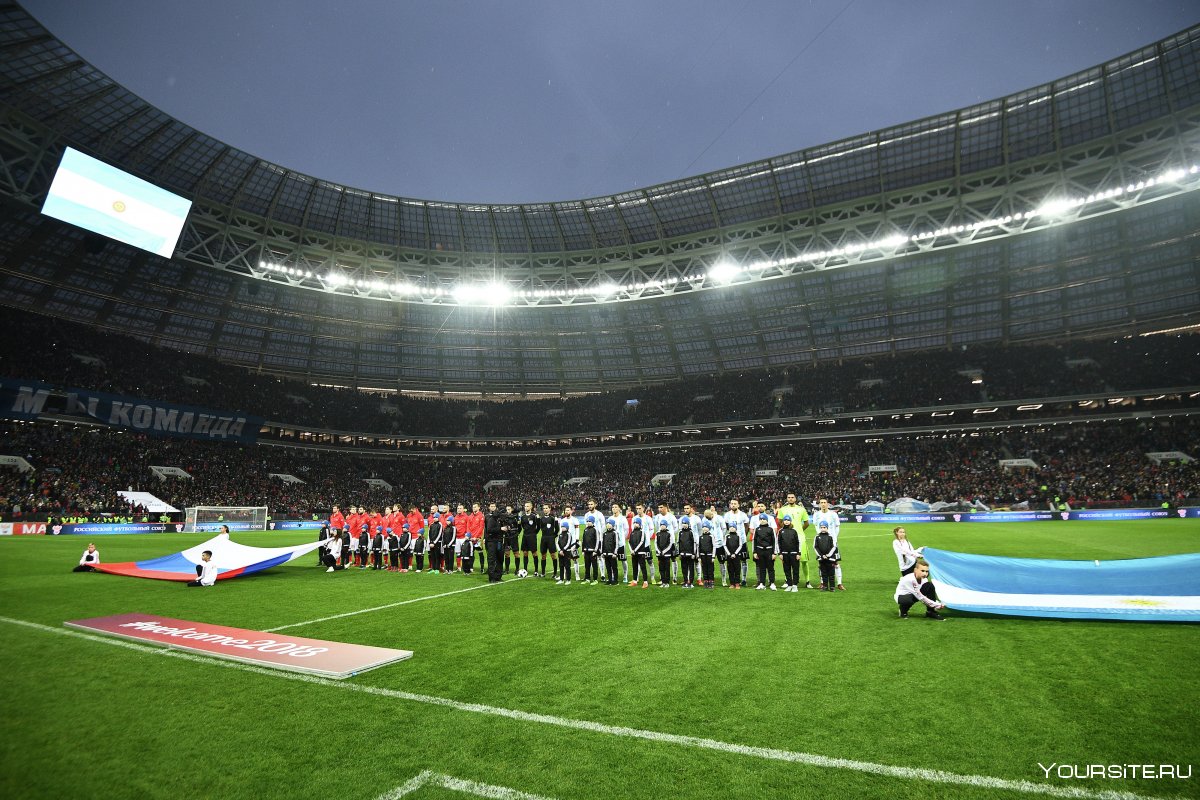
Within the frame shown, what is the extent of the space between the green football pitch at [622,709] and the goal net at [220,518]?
25.5 m

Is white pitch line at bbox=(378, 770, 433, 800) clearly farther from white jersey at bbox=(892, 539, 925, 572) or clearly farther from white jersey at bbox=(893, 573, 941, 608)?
white jersey at bbox=(892, 539, 925, 572)

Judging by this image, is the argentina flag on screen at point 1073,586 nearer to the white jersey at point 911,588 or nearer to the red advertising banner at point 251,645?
the white jersey at point 911,588

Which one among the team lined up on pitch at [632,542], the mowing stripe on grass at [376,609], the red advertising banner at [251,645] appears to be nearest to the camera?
the red advertising banner at [251,645]

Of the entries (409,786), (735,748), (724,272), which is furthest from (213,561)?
(724,272)

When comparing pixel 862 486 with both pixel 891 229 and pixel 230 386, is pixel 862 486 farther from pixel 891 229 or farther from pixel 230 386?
pixel 230 386

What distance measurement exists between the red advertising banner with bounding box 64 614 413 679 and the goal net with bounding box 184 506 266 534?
26935mm

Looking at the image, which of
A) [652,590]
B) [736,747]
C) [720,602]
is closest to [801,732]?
[736,747]

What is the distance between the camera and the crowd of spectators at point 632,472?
31812 mm

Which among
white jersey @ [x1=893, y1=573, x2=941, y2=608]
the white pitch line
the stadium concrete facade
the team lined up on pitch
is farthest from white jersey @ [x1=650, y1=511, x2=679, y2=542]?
the stadium concrete facade

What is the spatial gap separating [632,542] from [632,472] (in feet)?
119

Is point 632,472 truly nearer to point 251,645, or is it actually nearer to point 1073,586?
point 1073,586

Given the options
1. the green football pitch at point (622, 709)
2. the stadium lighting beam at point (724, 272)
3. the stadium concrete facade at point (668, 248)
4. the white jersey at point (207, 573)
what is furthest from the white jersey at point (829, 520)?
the stadium lighting beam at point (724, 272)

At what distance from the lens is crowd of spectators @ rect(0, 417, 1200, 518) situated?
31812 millimetres

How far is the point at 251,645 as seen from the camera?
296 inches
